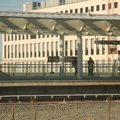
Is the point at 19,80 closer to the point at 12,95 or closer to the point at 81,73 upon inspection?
the point at 12,95

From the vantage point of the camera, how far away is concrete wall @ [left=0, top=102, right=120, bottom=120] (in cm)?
2562

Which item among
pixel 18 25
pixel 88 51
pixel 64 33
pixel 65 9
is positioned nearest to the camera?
pixel 18 25

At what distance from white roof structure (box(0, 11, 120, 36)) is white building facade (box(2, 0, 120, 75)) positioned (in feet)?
159

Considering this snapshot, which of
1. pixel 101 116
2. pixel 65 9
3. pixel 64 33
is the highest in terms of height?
pixel 65 9

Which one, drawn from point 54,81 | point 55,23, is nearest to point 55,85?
point 54,81

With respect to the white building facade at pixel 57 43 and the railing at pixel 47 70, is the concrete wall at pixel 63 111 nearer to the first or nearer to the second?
the railing at pixel 47 70

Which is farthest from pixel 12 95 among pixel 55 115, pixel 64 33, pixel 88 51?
pixel 88 51

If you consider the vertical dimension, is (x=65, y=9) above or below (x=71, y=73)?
above

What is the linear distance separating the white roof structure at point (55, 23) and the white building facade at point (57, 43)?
159ft

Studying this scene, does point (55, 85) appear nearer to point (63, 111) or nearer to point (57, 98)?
point (57, 98)

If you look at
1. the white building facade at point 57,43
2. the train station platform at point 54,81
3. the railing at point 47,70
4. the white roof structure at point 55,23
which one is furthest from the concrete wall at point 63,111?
the white building facade at point 57,43

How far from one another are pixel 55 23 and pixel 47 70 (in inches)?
139

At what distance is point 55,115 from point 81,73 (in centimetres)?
1124

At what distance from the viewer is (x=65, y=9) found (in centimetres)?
10356
